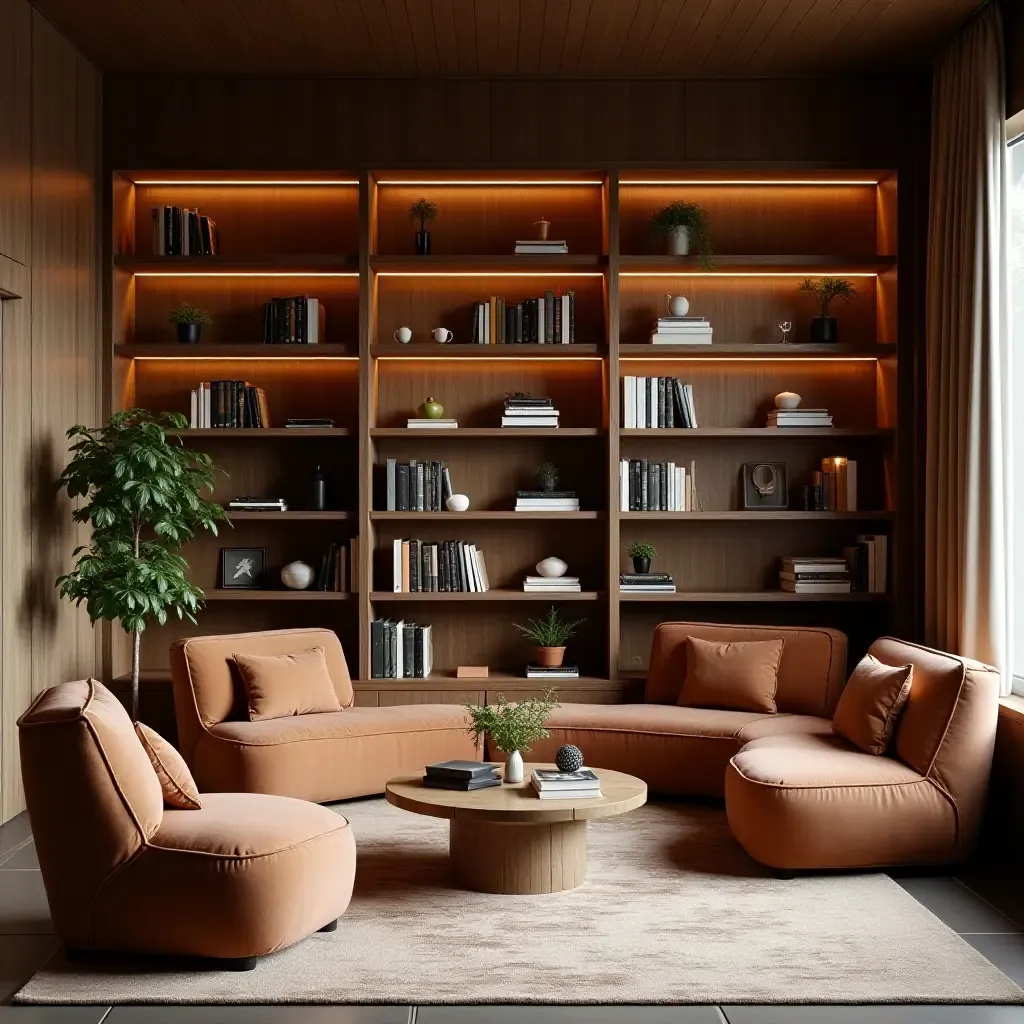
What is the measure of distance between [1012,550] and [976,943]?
2040mm

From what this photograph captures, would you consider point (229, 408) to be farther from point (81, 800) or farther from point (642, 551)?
point (81, 800)

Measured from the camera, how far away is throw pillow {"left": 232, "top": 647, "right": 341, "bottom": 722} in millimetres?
5395

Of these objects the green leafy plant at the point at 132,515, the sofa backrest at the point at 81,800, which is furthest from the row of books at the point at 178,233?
the sofa backrest at the point at 81,800

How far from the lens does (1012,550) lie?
5.25 metres

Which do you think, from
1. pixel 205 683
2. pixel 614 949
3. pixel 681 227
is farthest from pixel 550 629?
pixel 614 949

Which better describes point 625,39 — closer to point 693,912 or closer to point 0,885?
point 693,912

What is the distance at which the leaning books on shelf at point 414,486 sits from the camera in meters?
6.28

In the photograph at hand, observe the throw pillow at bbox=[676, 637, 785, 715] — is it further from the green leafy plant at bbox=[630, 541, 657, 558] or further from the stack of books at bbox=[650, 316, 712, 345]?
the stack of books at bbox=[650, 316, 712, 345]

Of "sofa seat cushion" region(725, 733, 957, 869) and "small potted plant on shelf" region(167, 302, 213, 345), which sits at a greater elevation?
"small potted plant on shelf" region(167, 302, 213, 345)

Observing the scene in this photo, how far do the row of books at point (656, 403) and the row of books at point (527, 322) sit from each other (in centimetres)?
43

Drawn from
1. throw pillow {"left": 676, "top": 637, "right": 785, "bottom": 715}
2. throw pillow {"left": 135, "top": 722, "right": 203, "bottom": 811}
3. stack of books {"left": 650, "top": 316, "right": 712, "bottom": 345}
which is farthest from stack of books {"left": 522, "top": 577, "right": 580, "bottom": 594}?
throw pillow {"left": 135, "top": 722, "right": 203, "bottom": 811}

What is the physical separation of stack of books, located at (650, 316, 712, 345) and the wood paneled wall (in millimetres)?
2920

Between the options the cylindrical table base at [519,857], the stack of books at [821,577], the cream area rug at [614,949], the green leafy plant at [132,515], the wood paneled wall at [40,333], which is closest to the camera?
the cream area rug at [614,949]

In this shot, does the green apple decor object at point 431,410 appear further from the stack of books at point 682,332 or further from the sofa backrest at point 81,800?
the sofa backrest at point 81,800
